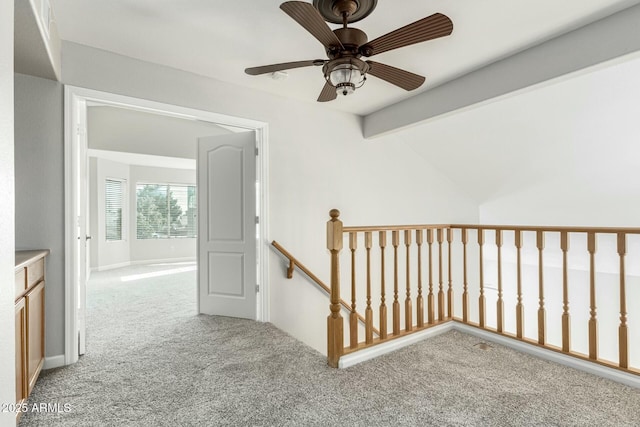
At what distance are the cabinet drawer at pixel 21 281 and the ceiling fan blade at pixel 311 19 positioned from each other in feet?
6.23

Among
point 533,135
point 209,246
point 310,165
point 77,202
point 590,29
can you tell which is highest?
point 590,29

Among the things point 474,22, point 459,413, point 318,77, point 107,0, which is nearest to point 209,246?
point 318,77

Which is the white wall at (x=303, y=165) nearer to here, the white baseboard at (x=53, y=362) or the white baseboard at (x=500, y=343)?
the white baseboard at (x=500, y=343)

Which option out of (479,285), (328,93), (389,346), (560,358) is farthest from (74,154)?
(479,285)

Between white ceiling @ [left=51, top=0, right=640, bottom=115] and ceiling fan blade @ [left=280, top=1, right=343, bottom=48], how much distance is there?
0.58 metres

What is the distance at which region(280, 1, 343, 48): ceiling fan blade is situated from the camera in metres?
1.44

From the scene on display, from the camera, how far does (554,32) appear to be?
2348mm

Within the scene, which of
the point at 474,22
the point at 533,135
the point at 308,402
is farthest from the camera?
the point at 533,135

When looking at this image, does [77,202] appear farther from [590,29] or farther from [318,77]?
[590,29]

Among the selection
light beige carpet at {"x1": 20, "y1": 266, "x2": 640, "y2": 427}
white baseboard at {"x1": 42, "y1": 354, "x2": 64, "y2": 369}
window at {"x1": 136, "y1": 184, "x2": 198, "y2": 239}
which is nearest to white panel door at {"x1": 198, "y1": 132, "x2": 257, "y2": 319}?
light beige carpet at {"x1": 20, "y1": 266, "x2": 640, "y2": 427}

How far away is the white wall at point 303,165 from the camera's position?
275 cm

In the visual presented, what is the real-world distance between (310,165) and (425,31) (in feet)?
7.57

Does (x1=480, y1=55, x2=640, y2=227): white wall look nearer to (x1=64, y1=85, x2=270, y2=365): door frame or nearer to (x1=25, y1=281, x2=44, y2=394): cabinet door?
(x1=64, y1=85, x2=270, y2=365): door frame

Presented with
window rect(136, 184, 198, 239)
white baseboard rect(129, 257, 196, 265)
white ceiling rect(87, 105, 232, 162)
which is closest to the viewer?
white ceiling rect(87, 105, 232, 162)
